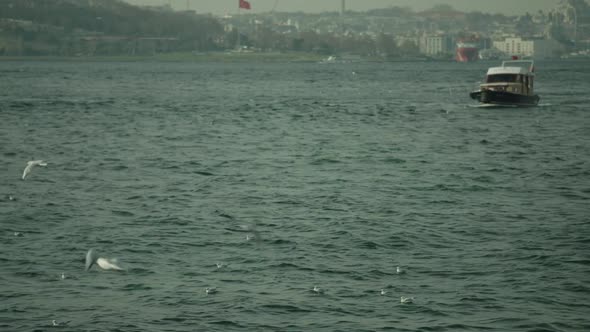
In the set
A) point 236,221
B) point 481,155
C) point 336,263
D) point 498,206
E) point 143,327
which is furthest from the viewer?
point 481,155

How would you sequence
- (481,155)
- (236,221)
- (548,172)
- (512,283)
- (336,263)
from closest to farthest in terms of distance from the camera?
(512,283)
(336,263)
(236,221)
(548,172)
(481,155)

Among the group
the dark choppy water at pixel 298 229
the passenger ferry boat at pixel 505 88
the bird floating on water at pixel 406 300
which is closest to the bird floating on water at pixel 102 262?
the dark choppy water at pixel 298 229

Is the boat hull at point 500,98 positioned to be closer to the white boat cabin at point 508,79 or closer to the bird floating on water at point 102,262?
the white boat cabin at point 508,79

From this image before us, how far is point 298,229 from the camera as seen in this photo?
75.5 feet

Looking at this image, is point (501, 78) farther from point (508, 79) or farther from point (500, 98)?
point (500, 98)

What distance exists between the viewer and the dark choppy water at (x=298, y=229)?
54.3ft

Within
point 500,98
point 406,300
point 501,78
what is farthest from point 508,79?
point 406,300

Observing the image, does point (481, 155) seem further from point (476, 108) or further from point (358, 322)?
point (476, 108)

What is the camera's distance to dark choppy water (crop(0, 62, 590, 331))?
651 inches

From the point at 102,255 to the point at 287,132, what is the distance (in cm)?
3234

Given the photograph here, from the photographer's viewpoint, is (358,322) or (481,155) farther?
(481,155)

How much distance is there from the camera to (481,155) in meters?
39.5

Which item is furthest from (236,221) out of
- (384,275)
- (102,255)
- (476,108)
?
(476,108)

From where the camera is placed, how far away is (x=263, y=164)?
37.1m
